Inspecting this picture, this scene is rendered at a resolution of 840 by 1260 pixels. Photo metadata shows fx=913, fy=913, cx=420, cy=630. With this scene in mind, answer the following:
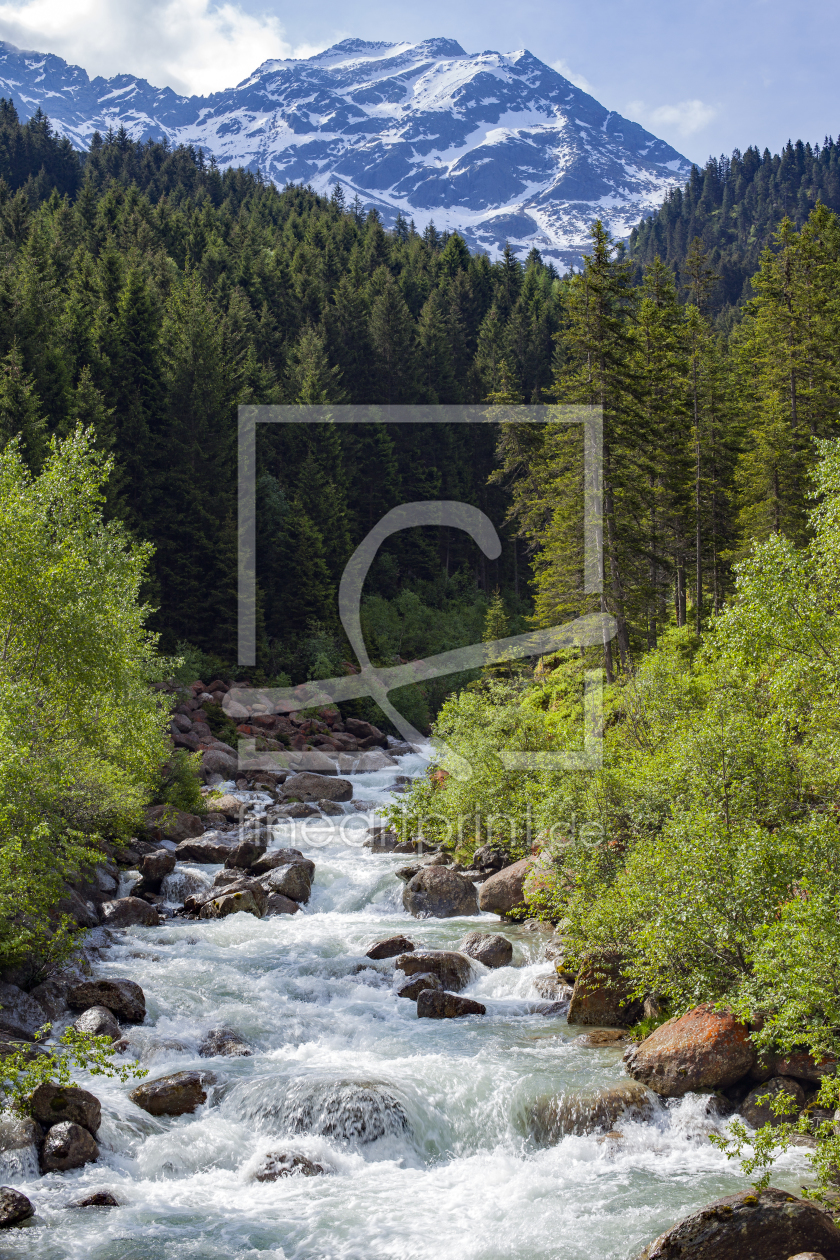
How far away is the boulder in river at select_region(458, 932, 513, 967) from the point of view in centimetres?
1897

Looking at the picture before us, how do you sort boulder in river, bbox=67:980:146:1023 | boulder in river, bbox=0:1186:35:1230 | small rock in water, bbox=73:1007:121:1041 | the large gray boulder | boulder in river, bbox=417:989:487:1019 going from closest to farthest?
boulder in river, bbox=0:1186:35:1230 < small rock in water, bbox=73:1007:121:1041 < boulder in river, bbox=67:980:146:1023 < boulder in river, bbox=417:989:487:1019 < the large gray boulder

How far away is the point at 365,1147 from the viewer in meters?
12.8

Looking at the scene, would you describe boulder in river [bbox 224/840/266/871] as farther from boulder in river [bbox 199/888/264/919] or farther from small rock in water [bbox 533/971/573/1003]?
small rock in water [bbox 533/971/573/1003]

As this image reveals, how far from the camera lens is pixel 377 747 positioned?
4584cm

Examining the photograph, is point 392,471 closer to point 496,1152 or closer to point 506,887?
point 506,887

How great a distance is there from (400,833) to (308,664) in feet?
79.2

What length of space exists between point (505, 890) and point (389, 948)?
414 cm

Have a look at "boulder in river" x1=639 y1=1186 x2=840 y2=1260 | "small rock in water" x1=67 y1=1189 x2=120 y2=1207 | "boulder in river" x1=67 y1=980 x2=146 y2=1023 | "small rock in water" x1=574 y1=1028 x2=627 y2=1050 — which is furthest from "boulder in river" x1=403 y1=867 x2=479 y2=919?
"boulder in river" x1=639 y1=1186 x2=840 y2=1260

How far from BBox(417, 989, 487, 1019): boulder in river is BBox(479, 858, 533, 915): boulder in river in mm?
5157

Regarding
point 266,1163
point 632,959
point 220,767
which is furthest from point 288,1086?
point 220,767

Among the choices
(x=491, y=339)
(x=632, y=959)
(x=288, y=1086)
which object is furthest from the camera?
(x=491, y=339)

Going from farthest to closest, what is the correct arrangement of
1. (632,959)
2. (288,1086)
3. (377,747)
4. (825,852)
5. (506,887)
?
(377,747) < (506,887) < (632,959) < (288,1086) < (825,852)

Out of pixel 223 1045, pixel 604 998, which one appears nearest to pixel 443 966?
pixel 604 998

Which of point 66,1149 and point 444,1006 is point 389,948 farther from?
point 66,1149
